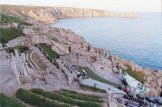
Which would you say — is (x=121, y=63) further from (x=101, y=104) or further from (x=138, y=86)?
(x=101, y=104)

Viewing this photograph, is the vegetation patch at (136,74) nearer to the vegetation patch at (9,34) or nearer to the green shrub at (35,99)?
the vegetation patch at (9,34)

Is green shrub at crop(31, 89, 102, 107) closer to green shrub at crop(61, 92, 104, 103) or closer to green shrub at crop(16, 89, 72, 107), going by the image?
green shrub at crop(16, 89, 72, 107)

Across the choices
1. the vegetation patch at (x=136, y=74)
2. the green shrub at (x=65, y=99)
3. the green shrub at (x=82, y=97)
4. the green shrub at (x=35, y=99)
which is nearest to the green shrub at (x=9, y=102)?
the green shrub at (x=35, y=99)

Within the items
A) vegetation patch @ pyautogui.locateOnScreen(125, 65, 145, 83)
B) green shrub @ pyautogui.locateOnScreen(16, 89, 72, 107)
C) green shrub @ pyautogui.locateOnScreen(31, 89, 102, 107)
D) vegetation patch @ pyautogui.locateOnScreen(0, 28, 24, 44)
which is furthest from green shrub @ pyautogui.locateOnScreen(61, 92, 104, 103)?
vegetation patch @ pyautogui.locateOnScreen(125, 65, 145, 83)

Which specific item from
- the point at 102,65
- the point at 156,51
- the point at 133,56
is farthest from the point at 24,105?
the point at 156,51

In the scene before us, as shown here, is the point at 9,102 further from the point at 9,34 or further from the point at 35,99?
the point at 9,34

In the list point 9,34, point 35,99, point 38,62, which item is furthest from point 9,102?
point 9,34
